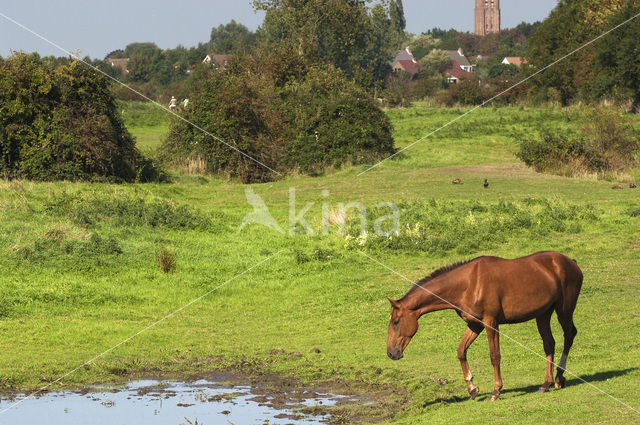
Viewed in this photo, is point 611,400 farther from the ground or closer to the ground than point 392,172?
closer to the ground

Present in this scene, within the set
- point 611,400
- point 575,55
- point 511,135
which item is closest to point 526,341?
point 611,400

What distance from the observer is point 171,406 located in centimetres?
1184

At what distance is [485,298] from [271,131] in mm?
28799

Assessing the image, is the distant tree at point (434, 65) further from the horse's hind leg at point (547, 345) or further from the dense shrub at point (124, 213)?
the horse's hind leg at point (547, 345)

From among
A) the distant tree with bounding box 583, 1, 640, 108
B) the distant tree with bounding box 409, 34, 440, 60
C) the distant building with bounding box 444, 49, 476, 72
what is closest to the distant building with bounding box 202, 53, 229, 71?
the distant tree with bounding box 583, 1, 640, 108

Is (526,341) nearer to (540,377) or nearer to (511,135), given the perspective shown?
(540,377)

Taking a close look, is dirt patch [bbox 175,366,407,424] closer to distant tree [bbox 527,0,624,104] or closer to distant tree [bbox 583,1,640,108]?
distant tree [bbox 583,1,640,108]

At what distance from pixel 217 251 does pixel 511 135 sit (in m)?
24.0

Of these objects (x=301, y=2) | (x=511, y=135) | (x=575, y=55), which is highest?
(x=301, y=2)

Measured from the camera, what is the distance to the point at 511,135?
139ft

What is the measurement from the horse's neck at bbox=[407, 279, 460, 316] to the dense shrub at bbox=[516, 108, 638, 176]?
23734 mm

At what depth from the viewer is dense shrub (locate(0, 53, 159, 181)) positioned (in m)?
30.7

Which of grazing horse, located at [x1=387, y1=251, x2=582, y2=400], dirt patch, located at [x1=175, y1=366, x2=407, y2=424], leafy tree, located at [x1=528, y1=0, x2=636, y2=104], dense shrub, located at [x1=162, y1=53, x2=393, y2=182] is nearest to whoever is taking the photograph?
grazing horse, located at [x1=387, y1=251, x2=582, y2=400]

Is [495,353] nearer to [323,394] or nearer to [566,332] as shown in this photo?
[566,332]
